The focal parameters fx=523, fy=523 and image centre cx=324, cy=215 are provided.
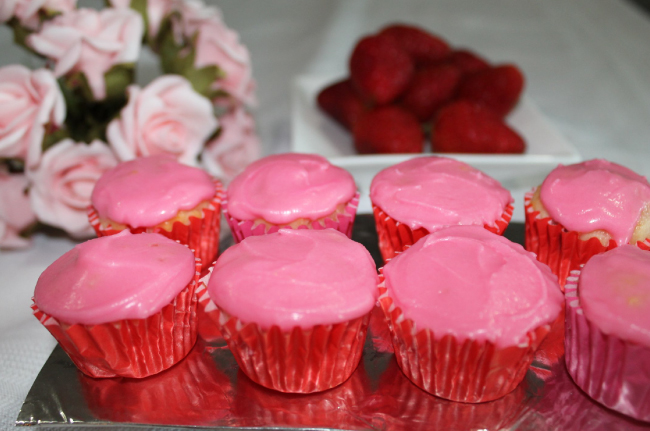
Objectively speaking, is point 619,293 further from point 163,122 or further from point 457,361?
point 163,122

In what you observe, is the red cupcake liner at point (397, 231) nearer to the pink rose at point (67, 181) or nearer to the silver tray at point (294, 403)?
the silver tray at point (294, 403)

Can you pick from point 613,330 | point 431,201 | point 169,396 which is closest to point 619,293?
point 613,330

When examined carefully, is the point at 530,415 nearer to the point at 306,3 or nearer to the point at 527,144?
the point at 527,144

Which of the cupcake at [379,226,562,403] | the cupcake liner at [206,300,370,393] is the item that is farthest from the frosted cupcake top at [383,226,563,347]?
the cupcake liner at [206,300,370,393]

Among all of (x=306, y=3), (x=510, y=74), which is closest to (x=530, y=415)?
(x=510, y=74)

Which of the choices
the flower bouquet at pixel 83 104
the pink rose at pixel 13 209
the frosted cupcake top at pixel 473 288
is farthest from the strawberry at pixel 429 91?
the pink rose at pixel 13 209

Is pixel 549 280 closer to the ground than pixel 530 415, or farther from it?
farther from it
